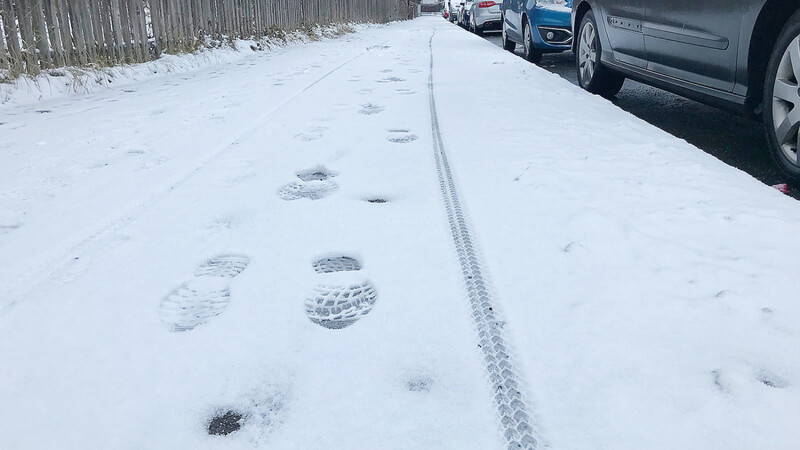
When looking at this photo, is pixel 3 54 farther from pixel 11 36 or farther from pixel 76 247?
pixel 76 247

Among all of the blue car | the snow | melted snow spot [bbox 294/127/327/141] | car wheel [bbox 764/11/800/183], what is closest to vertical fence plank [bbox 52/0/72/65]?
the snow

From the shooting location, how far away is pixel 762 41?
261 cm

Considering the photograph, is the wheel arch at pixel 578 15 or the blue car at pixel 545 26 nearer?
the wheel arch at pixel 578 15

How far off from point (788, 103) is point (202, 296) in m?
2.49

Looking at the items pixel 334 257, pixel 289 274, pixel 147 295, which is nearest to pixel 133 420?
pixel 147 295

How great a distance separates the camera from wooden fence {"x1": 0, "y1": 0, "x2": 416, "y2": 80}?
15.3ft

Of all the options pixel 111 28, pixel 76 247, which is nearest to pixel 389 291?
pixel 76 247

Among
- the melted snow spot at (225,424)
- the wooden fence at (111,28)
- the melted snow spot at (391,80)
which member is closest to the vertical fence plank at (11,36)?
the wooden fence at (111,28)

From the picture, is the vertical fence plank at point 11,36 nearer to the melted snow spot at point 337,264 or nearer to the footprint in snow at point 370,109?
the footprint in snow at point 370,109

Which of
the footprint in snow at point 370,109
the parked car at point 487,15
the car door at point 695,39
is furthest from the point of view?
the parked car at point 487,15

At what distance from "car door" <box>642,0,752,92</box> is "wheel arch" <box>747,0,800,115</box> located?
0.09 metres

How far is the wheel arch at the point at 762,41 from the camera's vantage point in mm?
2480

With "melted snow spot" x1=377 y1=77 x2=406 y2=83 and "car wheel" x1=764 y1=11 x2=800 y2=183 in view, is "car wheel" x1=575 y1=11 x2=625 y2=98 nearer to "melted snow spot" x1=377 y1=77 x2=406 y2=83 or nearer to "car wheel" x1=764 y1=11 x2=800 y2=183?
"melted snow spot" x1=377 y1=77 x2=406 y2=83

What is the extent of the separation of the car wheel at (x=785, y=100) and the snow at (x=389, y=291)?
8.6 inches
